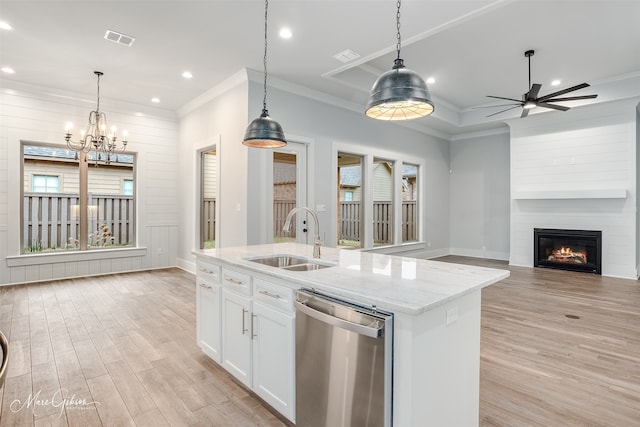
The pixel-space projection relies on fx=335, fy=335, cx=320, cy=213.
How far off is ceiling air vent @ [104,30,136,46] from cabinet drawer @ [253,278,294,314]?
11.3ft

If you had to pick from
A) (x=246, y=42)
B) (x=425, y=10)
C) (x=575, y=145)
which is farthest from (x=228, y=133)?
(x=575, y=145)

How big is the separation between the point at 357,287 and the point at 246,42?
3510 millimetres

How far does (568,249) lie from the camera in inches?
256

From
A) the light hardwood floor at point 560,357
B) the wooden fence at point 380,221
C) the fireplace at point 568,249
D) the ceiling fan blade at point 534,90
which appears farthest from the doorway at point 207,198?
the fireplace at point 568,249

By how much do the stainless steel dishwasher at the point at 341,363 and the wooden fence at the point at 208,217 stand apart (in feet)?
15.6

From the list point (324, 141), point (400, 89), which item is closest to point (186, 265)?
point (324, 141)

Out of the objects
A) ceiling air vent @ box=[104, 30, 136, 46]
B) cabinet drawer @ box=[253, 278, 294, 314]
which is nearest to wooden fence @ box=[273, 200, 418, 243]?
ceiling air vent @ box=[104, 30, 136, 46]

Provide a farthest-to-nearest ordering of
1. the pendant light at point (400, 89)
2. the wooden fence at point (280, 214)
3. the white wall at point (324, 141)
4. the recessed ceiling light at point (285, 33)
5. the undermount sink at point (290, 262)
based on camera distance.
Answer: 1. the wooden fence at point (280, 214)
2. the white wall at point (324, 141)
3. the recessed ceiling light at point (285, 33)
4. the undermount sink at point (290, 262)
5. the pendant light at point (400, 89)

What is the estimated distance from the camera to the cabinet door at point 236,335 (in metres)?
2.23

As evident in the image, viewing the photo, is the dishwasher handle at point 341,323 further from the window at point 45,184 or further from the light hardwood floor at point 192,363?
the window at point 45,184

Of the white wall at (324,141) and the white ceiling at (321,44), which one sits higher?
the white ceiling at (321,44)

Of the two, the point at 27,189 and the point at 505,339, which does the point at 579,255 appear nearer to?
the point at 505,339

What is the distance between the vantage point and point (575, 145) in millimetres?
6406

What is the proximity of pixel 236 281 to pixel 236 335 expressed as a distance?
38cm
